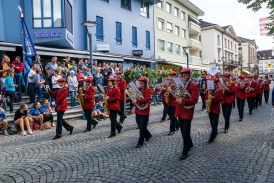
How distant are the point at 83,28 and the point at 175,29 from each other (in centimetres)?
1865

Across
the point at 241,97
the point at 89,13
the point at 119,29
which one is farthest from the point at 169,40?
the point at 241,97

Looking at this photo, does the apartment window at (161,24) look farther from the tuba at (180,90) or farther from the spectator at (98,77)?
the tuba at (180,90)

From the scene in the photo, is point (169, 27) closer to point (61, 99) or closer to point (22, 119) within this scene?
point (22, 119)

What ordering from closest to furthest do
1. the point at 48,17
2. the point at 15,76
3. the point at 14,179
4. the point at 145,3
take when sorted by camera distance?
the point at 14,179 → the point at 15,76 → the point at 48,17 → the point at 145,3

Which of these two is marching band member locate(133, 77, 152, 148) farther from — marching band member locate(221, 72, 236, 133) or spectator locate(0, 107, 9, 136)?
spectator locate(0, 107, 9, 136)

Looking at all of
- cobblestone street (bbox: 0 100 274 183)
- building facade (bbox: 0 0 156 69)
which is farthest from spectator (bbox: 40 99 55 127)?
building facade (bbox: 0 0 156 69)

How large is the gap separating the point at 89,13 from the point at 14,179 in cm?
1828

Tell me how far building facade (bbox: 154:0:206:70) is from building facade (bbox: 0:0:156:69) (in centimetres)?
209

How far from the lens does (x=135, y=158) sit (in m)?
6.19

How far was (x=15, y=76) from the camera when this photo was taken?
1278 cm

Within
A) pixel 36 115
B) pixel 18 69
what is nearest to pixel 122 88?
pixel 36 115

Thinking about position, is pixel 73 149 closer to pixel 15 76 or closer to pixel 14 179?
pixel 14 179

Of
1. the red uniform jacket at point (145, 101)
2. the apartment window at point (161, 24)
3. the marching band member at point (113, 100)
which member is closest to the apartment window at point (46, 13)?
the marching band member at point (113, 100)

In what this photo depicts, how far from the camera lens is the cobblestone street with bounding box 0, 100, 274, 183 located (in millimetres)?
5129
